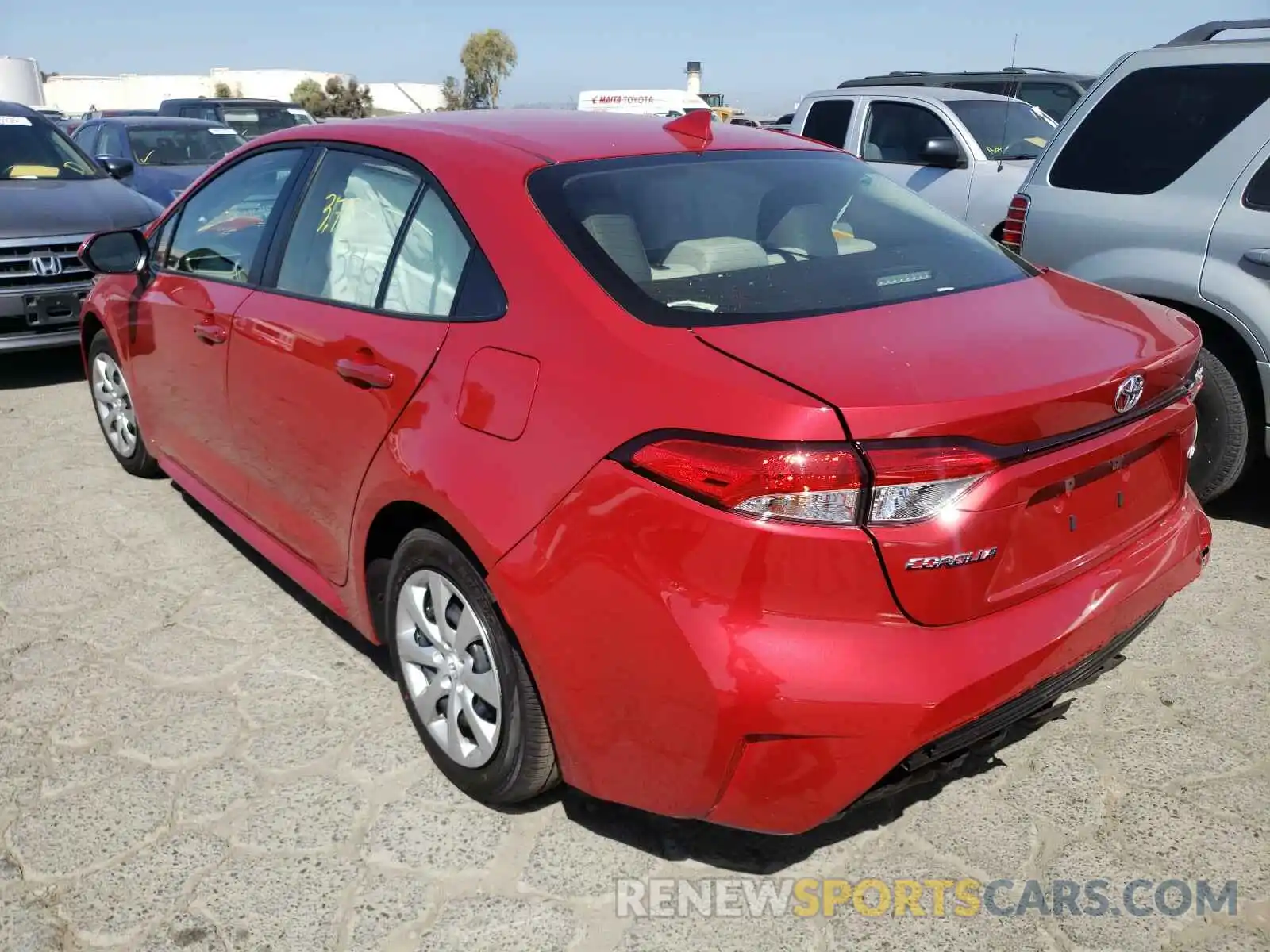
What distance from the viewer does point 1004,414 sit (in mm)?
1986

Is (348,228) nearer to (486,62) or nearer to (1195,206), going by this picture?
(1195,206)

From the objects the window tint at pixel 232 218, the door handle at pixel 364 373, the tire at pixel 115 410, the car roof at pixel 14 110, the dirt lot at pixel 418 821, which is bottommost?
the dirt lot at pixel 418 821

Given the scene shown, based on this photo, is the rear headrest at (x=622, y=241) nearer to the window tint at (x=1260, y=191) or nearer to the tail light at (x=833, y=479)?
the tail light at (x=833, y=479)

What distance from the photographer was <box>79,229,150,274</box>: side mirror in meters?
4.10

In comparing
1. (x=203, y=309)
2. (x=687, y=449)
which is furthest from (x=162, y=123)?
(x=687, y=449)

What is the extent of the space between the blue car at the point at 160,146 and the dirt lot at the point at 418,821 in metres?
9.24

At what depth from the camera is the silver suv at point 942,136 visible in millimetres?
7652

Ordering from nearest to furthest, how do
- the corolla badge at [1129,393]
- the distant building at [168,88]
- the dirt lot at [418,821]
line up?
the corolla badge at [1129,393] → the dirt lot at [418,821] → the distant building at [168,88]

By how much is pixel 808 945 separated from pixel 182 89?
298ft

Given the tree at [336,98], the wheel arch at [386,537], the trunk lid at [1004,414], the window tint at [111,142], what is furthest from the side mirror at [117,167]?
the tree at [336,98]

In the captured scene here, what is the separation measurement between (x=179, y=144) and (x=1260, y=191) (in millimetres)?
11975

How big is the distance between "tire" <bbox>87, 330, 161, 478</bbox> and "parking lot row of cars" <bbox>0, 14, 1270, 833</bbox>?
1591 mm

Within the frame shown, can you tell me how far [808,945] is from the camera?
2295 mm

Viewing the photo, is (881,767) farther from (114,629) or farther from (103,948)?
(114,629)
